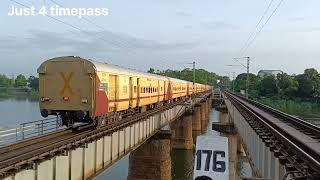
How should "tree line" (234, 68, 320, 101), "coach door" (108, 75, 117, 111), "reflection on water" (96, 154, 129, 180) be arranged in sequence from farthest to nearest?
1. "tree line" (234, 68, 320, 101)
2. "reflection on water" (96, 154, 129, 180)
3. "coach door" (108, 75, 117, 111)

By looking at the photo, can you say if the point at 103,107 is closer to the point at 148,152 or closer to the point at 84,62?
the point at 84,62

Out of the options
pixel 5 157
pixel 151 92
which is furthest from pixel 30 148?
pixel 151 92

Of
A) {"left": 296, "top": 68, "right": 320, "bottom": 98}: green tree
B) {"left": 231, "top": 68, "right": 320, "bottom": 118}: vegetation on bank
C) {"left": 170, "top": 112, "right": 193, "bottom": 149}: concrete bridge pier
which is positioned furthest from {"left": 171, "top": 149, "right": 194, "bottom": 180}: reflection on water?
{"left": 296, "top": 68, "right": 320, "bottom": 98}: green tree

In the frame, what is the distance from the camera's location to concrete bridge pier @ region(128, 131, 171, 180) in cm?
3631

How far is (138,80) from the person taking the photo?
29.1 meters

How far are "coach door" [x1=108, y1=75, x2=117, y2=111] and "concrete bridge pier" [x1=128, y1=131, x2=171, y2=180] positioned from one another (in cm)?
1418

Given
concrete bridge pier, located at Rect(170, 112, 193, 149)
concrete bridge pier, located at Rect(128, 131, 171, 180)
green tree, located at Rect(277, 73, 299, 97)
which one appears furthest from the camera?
green tree, located at Rect(277, 73, 299, 97)

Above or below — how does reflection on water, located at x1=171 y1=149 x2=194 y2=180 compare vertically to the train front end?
below

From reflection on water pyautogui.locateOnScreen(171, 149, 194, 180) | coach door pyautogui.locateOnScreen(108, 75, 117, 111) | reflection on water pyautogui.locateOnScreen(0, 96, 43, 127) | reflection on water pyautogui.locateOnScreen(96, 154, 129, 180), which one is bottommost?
reflection on water pyautogui.locateOnScreen(171, 149, 194, 180)

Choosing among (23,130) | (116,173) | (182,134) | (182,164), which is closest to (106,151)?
(23,130)

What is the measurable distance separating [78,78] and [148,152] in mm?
18722

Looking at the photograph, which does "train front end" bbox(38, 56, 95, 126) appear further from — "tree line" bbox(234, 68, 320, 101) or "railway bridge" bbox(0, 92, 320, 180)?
"tree line" bbox(234, 68, 320, 101)

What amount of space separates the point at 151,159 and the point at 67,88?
61.3 ft

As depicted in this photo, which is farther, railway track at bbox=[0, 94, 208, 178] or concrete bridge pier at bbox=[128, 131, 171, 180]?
concrete bridge pier at bbox=[128, 131, 171, 180]
